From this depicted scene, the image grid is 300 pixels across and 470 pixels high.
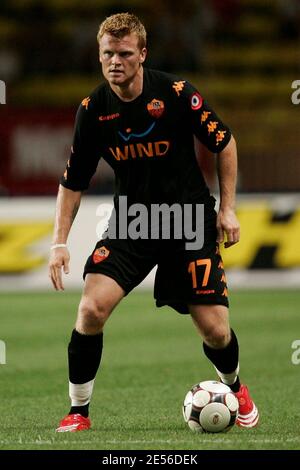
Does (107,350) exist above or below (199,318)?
below

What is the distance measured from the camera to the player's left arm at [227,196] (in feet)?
19.7

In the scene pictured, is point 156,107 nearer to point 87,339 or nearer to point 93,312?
point 93,312

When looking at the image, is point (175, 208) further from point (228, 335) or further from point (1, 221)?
point (1, 221)

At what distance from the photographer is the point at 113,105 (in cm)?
602

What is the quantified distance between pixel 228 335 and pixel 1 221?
27.1 feet

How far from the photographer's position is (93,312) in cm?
581

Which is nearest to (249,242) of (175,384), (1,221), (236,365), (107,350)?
(1,221)

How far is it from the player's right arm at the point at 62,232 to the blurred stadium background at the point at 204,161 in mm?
1940

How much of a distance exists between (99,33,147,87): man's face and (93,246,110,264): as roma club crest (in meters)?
0.89

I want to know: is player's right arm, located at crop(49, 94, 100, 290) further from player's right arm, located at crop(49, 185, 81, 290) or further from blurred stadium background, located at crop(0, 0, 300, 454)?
blurred stadium background, located at crop(0, 0, 300, 454)

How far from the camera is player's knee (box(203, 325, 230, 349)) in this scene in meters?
6.08

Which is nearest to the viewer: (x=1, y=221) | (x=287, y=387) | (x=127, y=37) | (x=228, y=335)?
(x=127, y=37)

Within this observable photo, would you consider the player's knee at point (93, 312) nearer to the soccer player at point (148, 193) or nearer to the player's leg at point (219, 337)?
the soccer player at point (148, 193)

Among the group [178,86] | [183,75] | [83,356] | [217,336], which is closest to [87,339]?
[83,356]
